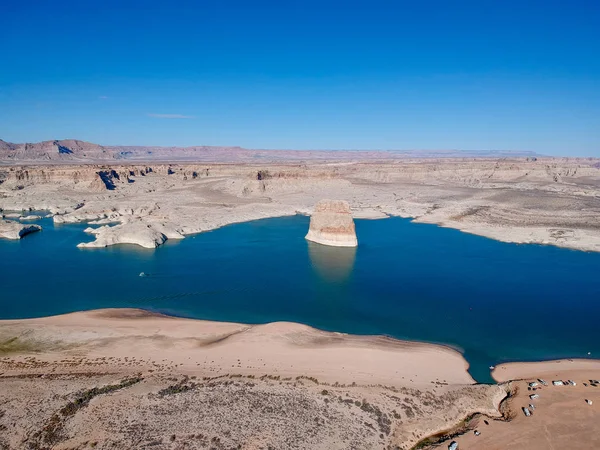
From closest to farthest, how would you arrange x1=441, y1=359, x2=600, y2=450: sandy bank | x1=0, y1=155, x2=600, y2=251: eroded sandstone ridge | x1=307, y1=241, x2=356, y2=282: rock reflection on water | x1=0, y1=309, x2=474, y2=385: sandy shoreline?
x1=441, y1=359, x2=600, y2=450: sandy bank
x1=0, y1=309, x2=474, y2=385: sandy shoreline
x1=307, y1=241, x2=356, y2=282: rock reflection on water
x1=0, y1=155, x2=600, y2=251: eroded sandstone ridge

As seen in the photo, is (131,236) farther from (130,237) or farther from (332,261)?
(332,261)

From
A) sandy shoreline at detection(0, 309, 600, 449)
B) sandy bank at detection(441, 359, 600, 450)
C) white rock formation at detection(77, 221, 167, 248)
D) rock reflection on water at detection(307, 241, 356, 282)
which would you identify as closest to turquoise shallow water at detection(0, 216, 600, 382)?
rock reflection on water at detection(307, 241, 356, 282)

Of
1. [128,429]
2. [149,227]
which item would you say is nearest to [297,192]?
[149,227]

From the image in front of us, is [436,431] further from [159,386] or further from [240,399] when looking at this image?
[159,386]

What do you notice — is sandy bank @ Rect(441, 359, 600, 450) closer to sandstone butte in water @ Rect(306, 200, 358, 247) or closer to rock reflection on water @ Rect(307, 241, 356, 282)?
rock reflection on water @ Rect(307, 241, 356, 282)

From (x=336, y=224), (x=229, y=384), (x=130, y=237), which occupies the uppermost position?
(x=336, y=224)

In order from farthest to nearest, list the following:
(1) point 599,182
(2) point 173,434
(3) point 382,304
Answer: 1. (1) point 599,182
2. (3) point 382,304
3. (2) point 173,434

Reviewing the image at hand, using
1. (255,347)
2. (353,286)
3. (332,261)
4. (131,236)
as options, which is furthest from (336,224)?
(255,347)
